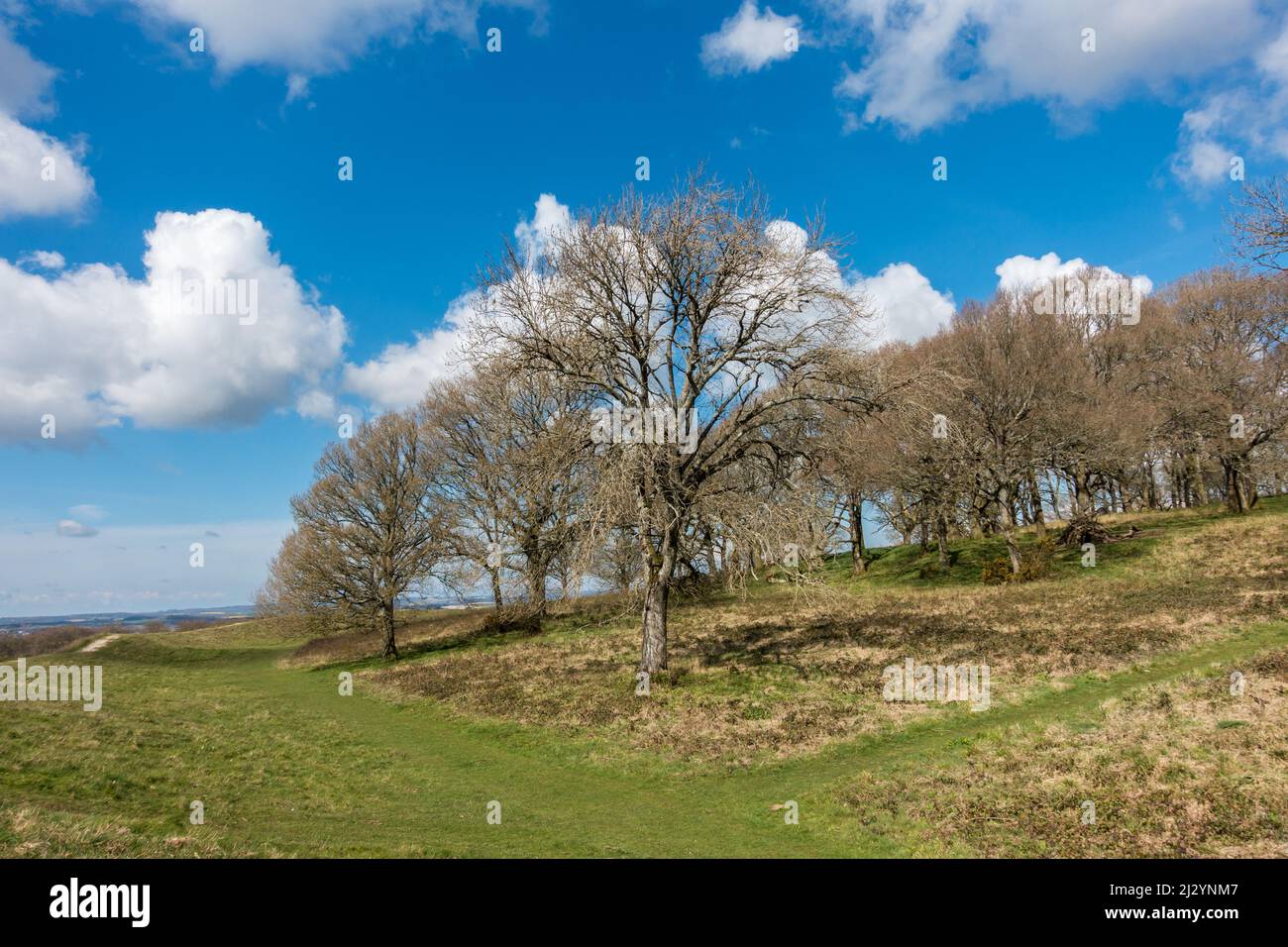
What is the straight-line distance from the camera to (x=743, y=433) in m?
20.3

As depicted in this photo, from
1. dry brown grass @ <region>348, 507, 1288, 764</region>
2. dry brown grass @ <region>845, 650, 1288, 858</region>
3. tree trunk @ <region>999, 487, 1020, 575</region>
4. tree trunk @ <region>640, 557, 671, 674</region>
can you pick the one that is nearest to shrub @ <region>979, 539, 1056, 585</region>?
tree trunk @ <region>999, 487, 1020, 575</region>

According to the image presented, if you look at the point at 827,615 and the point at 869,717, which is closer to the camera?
the point at 869,717

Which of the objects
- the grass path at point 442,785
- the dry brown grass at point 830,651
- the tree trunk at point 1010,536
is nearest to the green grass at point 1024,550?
the dry brown grass at point 830,651

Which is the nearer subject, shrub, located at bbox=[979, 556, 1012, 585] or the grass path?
the grass path

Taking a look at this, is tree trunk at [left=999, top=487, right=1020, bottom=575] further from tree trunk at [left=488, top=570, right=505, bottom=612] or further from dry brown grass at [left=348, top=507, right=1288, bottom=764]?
tree trunk at [left=488, top=570, right=505, bottom=612]

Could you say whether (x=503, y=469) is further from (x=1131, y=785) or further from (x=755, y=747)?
(x=1131, y=785)

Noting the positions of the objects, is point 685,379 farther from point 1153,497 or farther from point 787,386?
point 1153,497

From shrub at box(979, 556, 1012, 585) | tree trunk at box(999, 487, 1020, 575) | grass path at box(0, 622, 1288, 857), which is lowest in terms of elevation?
grass path at box(0, 622, 1288, 857)

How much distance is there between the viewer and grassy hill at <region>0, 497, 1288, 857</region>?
9203mm

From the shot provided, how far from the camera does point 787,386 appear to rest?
19828 mm

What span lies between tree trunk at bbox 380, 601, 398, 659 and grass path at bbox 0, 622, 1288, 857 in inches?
617
